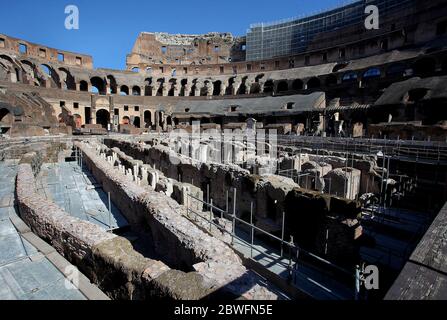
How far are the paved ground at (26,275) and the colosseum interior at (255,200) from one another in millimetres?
28

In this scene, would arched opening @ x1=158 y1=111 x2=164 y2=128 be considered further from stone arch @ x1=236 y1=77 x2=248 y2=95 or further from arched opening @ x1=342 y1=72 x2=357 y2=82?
arched opening @ x1=342 y1=72 x2=357 y2=82

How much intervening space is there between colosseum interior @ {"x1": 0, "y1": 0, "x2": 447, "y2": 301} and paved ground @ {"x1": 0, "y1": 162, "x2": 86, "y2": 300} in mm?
28

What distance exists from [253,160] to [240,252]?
706cm

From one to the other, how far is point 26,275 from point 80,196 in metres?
4.92

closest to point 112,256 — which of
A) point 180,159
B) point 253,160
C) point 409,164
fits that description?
point 180,159

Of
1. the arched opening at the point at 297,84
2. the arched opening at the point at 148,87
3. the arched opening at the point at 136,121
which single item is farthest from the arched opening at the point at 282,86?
the arched opening at the point at 136,121

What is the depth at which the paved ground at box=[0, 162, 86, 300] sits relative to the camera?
3.80 metres

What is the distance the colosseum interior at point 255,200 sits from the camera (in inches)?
152

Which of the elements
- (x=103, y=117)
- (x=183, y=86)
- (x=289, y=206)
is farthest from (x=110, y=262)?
(x=183, y=86)

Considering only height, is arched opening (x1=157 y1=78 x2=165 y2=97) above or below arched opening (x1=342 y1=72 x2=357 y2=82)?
above

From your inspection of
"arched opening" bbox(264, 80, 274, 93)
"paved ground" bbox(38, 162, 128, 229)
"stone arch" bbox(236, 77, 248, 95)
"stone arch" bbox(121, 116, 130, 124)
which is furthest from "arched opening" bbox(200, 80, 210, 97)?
"paved ground" bbox(38, 162, 128, 229)

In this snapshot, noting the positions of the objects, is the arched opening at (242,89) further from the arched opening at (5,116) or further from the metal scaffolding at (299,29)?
the arched opening at (5,116)

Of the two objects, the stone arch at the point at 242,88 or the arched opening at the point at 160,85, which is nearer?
the stone arch at the point at 242,88
